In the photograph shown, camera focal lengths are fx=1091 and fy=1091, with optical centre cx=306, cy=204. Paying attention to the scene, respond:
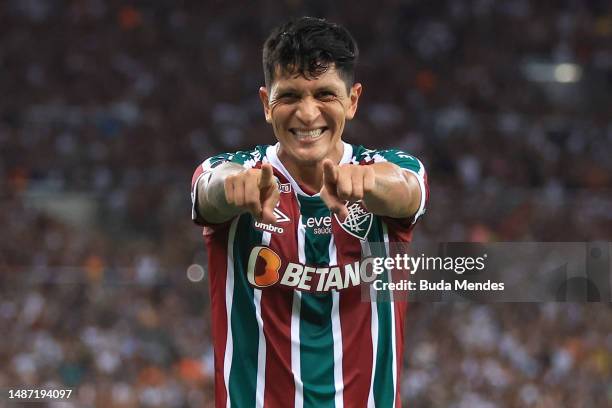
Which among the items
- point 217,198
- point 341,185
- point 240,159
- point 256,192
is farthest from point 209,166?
point 341,185

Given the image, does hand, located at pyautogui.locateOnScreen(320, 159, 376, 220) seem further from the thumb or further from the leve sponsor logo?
the leve sponsor logo

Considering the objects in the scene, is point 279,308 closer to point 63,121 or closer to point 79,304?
point 79,304

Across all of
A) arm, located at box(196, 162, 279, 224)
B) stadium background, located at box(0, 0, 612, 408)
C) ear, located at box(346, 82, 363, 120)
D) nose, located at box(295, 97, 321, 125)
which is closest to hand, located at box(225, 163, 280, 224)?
arm, located at box(196, 162, 279, 224)

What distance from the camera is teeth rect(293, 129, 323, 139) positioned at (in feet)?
10.7

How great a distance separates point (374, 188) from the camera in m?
2.94

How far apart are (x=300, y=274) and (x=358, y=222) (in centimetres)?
24

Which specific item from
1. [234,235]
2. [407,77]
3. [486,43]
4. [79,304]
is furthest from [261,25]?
[234,235]

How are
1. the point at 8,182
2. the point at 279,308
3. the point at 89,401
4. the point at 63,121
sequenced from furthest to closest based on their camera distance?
the point at 63,121 → the point at 8,182 → the point at 89,401 → the point at 279,308

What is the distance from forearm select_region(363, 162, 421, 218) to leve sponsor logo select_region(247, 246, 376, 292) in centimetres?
25

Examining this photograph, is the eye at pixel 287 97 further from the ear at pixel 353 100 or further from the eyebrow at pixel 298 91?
the ear at pixel 353 100

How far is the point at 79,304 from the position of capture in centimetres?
1198

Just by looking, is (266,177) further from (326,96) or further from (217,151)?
(217,151)

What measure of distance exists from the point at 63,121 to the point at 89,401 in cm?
578

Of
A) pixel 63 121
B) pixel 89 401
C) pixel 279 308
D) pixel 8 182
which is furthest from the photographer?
pixel 63 121
